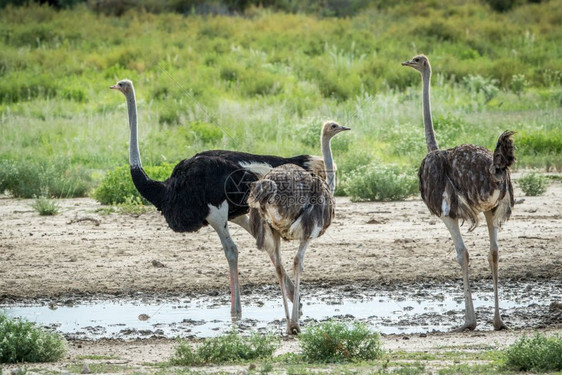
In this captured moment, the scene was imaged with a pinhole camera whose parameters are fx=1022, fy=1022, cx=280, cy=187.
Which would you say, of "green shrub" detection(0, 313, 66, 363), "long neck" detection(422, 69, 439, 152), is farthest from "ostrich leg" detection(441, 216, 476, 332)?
"green shrub" detection(0, 313, 66, 363)

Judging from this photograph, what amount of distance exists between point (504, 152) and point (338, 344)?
5.75 ft

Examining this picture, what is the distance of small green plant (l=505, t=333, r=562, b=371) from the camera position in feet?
17.5

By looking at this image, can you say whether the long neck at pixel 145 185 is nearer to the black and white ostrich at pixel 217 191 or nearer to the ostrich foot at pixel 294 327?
the black and white ostrich at pixel 217 191

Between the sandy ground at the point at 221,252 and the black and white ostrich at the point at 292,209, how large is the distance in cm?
155

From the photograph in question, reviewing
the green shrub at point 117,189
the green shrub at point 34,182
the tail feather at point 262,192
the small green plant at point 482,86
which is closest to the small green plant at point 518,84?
the small green plant at point 482,86

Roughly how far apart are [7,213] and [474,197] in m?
6.52

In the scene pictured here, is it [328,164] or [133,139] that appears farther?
[133,139]

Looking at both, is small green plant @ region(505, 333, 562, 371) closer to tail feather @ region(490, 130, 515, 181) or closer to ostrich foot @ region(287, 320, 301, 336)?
tail feather @ region(490, 130, 515, 181)

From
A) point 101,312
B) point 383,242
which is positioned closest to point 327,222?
point 101,312

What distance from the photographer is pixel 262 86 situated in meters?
19.8

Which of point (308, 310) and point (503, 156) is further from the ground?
point (503, 156)

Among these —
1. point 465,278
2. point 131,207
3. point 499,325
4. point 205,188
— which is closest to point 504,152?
point 465,278

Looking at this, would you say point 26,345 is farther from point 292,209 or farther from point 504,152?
point 504,152

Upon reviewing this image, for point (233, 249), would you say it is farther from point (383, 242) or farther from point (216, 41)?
point (216, 41)
